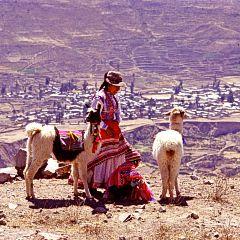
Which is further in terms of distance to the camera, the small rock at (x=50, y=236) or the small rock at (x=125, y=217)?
the small rock at (x=125, y=217)

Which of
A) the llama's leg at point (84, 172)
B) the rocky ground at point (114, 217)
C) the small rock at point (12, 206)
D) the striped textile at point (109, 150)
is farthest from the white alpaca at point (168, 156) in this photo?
the small rock at point (12, 206)

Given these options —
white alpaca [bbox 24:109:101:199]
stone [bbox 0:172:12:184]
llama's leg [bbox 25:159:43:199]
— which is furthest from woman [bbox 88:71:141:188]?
stone [bbox 0:172:12:184]

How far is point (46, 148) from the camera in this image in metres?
8.75

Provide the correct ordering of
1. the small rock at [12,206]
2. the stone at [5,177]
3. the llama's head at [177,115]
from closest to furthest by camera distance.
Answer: the small rock at [12,206]
the llama's head at [177,115]
the stone at [5,177]

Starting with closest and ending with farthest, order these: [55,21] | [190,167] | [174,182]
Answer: [174,182] → [190,167] → [55,21]

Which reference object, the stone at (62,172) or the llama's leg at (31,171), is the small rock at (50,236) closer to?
the llama's leg at (31,171)

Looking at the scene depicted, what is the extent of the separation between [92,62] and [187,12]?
60.8 m

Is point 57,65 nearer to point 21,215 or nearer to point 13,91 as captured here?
point 13,91

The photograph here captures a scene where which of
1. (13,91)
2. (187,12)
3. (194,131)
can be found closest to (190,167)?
(194,131)

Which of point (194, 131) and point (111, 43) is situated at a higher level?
point (111, 43)

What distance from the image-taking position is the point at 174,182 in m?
9.06

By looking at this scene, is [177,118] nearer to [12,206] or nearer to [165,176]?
[165,176]

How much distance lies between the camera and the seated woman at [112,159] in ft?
29.7

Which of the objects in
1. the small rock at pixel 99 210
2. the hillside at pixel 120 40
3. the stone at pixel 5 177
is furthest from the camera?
the hillside at pixel 120 40
